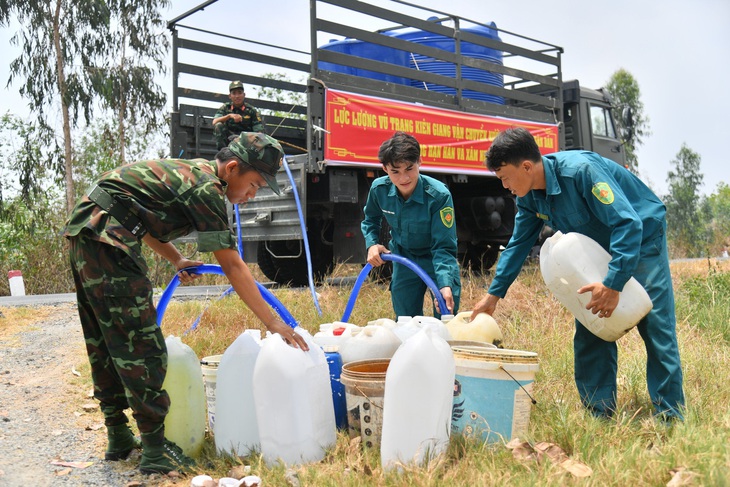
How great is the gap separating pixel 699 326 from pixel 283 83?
19.1 ft

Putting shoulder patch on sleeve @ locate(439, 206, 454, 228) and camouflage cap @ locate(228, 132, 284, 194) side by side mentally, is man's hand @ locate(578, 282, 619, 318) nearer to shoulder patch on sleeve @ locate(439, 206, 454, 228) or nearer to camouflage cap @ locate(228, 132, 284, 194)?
shoulder patch on sleeve @ locate(439, 206, 454, 228)

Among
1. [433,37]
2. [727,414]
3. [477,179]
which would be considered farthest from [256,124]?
[727,414]

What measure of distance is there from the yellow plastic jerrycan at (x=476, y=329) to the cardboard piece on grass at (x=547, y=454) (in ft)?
2.42

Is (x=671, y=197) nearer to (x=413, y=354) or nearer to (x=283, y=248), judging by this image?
(x=283, y=248)

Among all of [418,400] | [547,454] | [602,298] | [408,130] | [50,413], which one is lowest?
[50,413]

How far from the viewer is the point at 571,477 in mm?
2404

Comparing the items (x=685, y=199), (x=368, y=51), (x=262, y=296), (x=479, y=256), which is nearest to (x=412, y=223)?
(x=262, y=296)

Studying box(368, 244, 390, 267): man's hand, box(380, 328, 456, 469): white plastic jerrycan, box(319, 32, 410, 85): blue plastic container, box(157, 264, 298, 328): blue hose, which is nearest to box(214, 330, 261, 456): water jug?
box(157, 264, 298, 328): blue hose

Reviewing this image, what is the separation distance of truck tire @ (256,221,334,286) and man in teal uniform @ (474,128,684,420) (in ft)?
18.2

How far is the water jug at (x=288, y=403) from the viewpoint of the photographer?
111 inches

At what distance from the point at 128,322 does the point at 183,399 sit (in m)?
0.51

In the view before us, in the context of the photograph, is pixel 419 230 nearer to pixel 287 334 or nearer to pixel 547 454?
pixel 287 334

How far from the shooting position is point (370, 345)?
3207mm

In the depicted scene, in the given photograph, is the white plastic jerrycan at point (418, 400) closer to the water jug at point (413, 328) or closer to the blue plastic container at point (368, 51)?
the water jug at point (413, 328)
